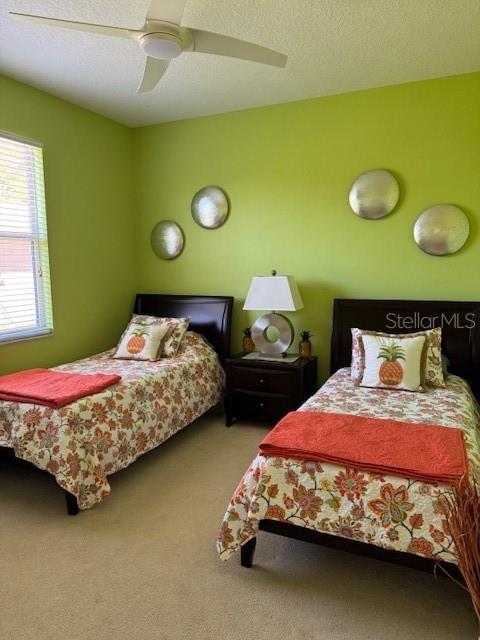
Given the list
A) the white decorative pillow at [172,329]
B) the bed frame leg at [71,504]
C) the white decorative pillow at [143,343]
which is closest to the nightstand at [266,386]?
the white decorative pillow at [172,329]

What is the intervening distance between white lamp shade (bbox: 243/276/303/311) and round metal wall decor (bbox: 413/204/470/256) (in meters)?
1.00

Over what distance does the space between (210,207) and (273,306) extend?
1.19m

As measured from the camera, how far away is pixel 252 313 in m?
3.87

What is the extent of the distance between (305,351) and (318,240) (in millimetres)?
915

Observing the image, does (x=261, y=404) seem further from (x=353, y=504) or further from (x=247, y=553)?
(x=353, y=504)

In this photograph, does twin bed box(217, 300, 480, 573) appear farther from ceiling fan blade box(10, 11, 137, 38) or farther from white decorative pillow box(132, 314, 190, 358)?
ceiling fan blade box(10, 11, 137, 38)

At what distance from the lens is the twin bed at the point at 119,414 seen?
90.6 inches

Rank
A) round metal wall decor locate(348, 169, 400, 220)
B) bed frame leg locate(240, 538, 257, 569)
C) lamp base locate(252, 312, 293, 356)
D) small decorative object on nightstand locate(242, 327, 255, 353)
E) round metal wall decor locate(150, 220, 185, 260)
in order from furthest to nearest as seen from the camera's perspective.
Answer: round metal wall decor locate(150, 220, 185, 260) < small decorative object on nightstand locate(242, 327, 255, 353) < lamp base locate(252, 312, 293, 356) < round metal wall decor locate(348, 169, 400, 220) < bed frame leg locate(240, 538, 257, 569)

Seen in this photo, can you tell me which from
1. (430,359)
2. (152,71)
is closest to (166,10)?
(152,71)

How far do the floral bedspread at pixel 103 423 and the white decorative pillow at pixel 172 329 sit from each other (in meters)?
0.16

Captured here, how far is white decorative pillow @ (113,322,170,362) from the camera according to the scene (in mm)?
3430

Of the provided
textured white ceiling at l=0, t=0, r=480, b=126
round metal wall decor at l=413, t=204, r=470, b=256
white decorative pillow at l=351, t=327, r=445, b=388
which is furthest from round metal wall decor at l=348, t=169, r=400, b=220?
white decorative pillow at l=351, t=327, r=445, b=388

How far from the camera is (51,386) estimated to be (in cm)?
258

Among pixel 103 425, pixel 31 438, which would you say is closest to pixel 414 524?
pixel 103 425
